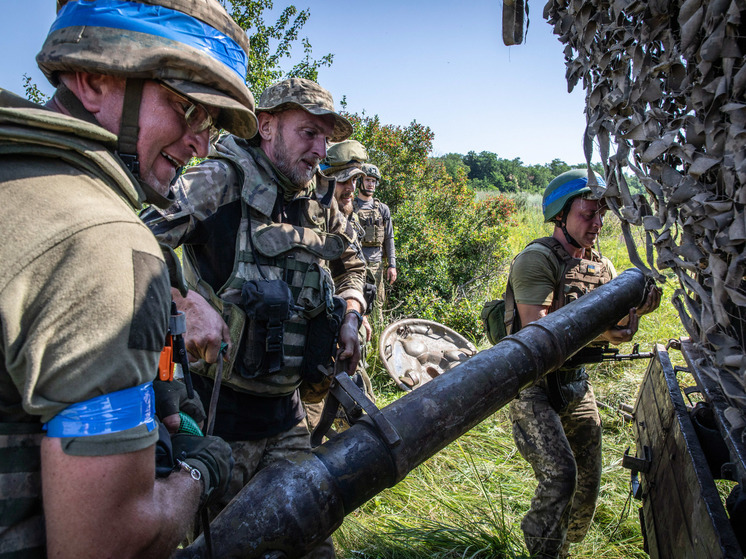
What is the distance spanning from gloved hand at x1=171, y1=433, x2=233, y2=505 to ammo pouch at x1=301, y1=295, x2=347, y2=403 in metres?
1.25

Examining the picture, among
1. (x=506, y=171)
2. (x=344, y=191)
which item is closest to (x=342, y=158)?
(x=344, y=191)

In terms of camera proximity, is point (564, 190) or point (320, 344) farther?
point (564, 190)

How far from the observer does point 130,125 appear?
1.27m

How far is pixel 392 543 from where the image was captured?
10.3 feet

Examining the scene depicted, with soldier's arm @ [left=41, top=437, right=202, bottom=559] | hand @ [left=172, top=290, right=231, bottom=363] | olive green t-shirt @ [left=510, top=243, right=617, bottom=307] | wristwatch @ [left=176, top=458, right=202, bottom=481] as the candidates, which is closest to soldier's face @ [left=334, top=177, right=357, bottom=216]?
olive green t-shirt @ [left=510, top=243, right=617, bottom=307]

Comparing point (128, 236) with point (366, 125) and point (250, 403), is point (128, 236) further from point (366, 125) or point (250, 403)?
point (366, 125)

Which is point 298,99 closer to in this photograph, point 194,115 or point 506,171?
point 194,115

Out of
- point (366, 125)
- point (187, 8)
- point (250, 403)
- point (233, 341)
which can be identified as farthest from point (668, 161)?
point (366, 125)

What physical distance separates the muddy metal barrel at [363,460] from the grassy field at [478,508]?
81cm

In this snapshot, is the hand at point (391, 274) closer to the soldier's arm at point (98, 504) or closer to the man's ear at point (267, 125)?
the man's ear at point (267, 125)

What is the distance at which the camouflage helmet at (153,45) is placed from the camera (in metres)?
1.22

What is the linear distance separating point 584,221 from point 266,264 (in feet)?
7.42

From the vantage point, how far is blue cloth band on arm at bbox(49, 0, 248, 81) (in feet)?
4.14

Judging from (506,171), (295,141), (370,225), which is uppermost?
(506,171)
